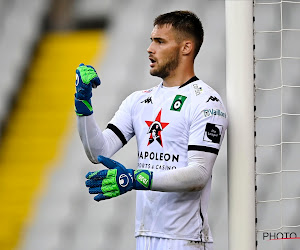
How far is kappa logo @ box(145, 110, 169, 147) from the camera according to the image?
3215 millimetres

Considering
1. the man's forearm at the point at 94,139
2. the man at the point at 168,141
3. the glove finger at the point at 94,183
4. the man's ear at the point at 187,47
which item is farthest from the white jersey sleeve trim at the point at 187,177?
the man's ear at the point at 187,47

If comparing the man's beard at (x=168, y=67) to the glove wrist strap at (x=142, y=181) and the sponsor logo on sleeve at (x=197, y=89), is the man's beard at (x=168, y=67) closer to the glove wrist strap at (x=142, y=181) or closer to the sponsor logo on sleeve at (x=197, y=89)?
the sponsor logo on sleeve at (x=197, y=89)

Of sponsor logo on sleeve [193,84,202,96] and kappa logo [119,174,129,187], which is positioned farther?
sponsor logo on sleeve [193,84,202,96]

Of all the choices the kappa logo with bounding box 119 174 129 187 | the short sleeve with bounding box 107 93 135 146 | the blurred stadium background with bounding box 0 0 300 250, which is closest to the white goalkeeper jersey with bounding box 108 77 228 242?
the short sleeve with bounding box 107 93 135 146

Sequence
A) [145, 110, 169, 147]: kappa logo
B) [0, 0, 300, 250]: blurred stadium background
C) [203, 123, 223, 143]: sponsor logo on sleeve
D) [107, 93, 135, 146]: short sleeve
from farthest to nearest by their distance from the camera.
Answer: [0, 0, 300, 250]: blurred stadium background < [107, 93, 135, 146]: short sleeve < [145, 110, 169, 147]: kappa logo < [203, 123, 223, 143]: sponsor logo on sleeve

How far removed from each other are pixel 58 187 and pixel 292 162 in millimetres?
2519

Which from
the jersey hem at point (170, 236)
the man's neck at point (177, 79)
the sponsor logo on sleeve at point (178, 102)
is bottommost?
the jersey hem at point (170, 236)

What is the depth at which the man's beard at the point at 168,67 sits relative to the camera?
3.29m

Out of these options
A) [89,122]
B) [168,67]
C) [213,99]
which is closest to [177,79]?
[168,67]

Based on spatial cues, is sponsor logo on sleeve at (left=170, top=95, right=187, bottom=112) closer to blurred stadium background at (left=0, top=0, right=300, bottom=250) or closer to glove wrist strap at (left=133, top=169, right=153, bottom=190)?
glove wrist strap at (left=133, top=169, right=153, bottom=190)

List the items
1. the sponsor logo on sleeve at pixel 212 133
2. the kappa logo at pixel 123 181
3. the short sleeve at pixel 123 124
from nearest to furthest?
the kappa logo at pixel 123 181
the sponsor logo on sleeve at pixel 212 133
the short sleeve at pixel 123 124

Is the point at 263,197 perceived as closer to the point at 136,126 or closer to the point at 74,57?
the point at 136,126

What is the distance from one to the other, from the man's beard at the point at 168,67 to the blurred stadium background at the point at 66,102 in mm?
2531

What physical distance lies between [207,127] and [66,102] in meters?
5.59
